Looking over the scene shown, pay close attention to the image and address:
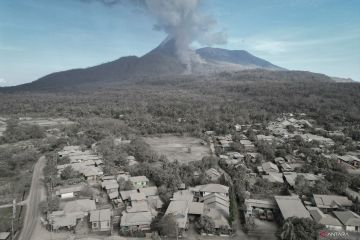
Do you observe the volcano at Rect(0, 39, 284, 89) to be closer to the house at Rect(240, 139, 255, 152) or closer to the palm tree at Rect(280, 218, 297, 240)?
the house at Rect(240, 139, 255, 152)

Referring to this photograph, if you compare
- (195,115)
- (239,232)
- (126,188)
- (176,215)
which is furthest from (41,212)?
(195,115)

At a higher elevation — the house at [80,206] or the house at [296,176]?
the house at [80,206]

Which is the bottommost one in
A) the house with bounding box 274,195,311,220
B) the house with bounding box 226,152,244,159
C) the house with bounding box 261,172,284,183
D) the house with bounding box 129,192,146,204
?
the house with bounding box 226,152,244,159

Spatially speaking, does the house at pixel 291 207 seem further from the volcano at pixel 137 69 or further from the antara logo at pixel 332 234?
the volcano at pixel 137 69

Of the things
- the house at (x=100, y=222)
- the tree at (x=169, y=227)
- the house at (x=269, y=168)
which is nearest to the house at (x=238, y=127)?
the house at (x=269, y=168)

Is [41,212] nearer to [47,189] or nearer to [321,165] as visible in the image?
[47,189]

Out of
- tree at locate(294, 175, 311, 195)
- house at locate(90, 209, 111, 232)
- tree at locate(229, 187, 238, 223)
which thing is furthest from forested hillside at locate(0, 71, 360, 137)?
house at locate(90, 209, 111, 232)
